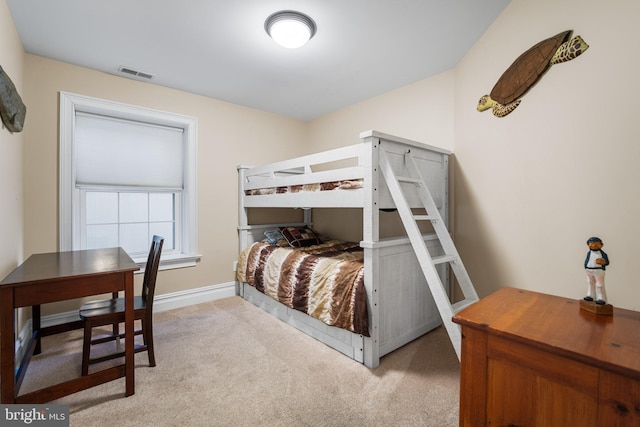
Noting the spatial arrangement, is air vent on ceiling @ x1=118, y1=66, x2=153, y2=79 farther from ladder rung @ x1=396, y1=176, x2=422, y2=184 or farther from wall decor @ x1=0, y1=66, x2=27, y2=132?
ladder rung @ x1=396, y1=176, x2=422, y2=184

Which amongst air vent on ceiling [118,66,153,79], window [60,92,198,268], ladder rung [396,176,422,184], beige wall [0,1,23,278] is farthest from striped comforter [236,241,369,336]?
air vent on ceiling [118,66,153,79]

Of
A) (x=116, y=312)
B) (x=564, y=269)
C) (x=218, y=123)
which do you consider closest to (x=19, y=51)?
(x=218, y=123)

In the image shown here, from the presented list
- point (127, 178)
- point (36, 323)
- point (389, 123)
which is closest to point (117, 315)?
point (36, 323)

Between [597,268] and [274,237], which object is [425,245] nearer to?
[597,268]

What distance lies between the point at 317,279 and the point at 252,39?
1.85 meters

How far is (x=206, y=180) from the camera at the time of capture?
10.5ft

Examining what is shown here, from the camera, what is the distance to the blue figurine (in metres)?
1.00

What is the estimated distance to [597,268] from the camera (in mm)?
1007

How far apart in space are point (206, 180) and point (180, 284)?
1.15 metres

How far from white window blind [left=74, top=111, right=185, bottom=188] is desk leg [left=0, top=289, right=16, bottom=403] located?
5.25 feet

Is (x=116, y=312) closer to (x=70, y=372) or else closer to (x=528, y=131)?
(x=70, y=372)

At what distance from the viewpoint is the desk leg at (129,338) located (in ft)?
5.27

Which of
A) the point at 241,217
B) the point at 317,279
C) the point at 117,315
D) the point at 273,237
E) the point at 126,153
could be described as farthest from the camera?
the point at 241,217

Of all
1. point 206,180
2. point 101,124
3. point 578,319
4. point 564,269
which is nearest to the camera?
point 578,319
